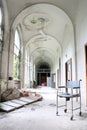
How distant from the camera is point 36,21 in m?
9.11

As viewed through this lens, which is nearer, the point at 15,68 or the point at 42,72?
the point at 15,68

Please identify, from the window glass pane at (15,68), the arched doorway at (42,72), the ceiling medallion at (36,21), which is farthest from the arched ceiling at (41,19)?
the arched doorway at (42,72)

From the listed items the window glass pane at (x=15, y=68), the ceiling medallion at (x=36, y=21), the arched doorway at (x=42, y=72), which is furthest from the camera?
the arched doorway at (x=42, y=72)

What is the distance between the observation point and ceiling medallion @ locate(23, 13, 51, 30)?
8270mm

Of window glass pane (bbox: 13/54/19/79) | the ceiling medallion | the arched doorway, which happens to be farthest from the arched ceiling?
the arched doorway

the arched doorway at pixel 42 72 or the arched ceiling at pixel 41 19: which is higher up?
the arched ceiling at pixel 41 19

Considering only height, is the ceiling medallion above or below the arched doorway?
above

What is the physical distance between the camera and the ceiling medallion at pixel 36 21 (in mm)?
8270

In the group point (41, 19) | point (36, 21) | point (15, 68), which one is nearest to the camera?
point (41, 19)

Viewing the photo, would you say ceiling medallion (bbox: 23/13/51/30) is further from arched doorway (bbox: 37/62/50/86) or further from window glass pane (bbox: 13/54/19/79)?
arched doorway (bbox: 37/62/50/86)

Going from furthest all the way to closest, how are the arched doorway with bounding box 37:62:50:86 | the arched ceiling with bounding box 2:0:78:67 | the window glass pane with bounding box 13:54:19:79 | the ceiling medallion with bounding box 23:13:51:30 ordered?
the arched doorway with bounding box 37:62:50:86 < the window glass pane with bounding box 13:54:19:79 < the ceiling medallion with bounding box 23:13:51:30 < the arched ceiling with bounding box 2:0:78:67

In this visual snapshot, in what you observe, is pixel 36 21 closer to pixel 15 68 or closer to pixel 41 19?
pixel 41 19

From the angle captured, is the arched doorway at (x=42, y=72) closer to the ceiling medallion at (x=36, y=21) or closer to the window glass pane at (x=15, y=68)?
the window glass pane at (x=15, y=68)

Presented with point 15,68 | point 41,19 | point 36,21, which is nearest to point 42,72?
point 15,68
